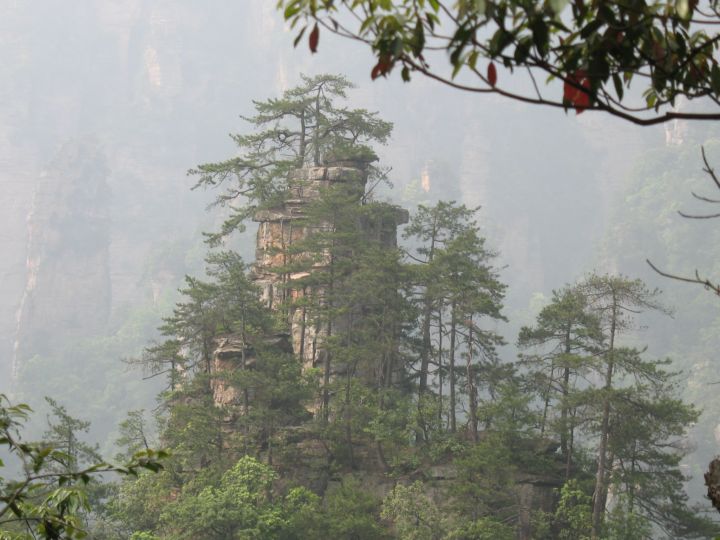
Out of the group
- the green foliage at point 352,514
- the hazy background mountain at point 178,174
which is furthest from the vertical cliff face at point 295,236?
the hazy background mountain at point 178,174

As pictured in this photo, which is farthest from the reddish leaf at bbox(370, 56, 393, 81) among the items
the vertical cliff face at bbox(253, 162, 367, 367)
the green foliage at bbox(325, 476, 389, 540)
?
the vertical cliff face at bbox(253, 162, 367, 367)

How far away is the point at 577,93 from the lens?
3889mm

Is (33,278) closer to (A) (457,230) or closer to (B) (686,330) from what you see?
(B) (686,330)

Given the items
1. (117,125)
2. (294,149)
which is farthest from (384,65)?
(117,125)

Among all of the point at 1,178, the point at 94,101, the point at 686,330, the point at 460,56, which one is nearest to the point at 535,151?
the point at 686,330

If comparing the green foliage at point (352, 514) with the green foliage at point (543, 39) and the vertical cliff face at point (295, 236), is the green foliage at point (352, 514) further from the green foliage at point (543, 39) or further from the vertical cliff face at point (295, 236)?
the green foliage at point (543, 39)

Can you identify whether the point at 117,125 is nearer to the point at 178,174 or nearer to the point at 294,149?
the point at 178,174

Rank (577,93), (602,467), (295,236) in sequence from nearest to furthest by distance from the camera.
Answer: (577,93) < (602,467) < (295,236)

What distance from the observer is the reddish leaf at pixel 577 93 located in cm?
382

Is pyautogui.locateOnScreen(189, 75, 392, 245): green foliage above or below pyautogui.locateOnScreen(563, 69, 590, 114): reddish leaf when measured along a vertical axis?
above

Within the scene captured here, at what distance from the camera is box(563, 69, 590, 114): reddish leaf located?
150 inches

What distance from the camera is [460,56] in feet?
12.3

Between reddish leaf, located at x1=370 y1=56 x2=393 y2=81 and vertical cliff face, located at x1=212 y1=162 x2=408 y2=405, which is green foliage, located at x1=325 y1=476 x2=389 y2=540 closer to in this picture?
vertical cliff face, located at x1=212 y1=162 x2=408 y2=405

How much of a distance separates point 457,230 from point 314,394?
6.57m
